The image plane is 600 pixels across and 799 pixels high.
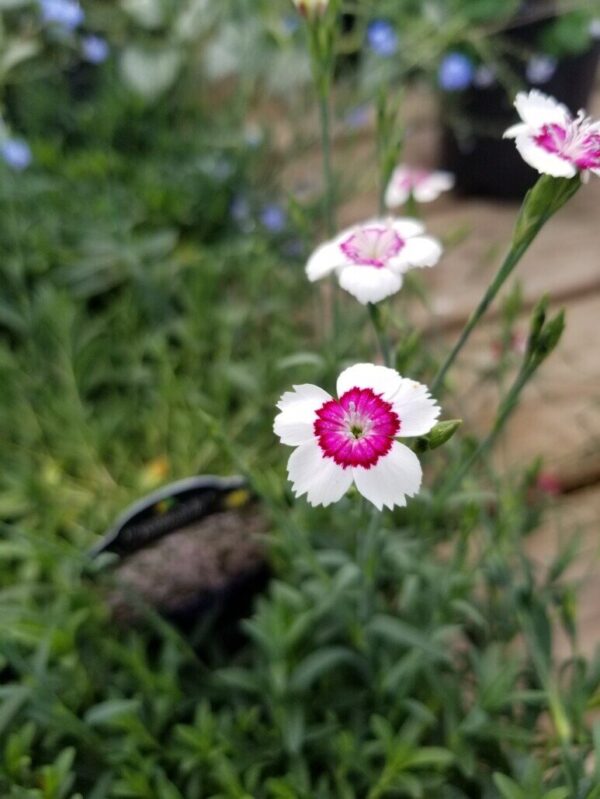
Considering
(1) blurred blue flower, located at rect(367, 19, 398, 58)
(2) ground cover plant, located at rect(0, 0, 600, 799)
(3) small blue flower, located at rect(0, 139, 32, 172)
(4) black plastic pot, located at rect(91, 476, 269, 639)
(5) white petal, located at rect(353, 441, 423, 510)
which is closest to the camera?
(5) white petal, located at rect(353, 441, 423, 510)

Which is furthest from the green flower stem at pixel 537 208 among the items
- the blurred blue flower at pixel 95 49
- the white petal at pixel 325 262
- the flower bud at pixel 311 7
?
the blurred blue flower at pixel 95 49

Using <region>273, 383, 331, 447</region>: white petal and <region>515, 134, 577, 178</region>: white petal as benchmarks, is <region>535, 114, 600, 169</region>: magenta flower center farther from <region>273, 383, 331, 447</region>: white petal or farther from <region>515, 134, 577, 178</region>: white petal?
<region>273, 383, 331, 447</region>: white petal

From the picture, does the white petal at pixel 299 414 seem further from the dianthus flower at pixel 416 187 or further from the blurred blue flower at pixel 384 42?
the blurred blue flower at pixel 384 42

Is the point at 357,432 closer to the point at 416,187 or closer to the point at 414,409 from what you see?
the point at 414,409

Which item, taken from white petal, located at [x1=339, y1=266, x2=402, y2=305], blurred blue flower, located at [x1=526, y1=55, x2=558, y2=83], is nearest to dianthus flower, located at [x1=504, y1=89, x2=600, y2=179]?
white petal, located at [x1=339, y1=266, x2=402, y2=305]

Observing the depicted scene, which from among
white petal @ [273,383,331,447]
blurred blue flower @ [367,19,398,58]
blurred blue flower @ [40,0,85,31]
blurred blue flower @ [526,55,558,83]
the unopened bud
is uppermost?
blurred blue flower @ [40,0,85,31]

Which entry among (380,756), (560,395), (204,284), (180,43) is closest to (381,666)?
(380,756)
